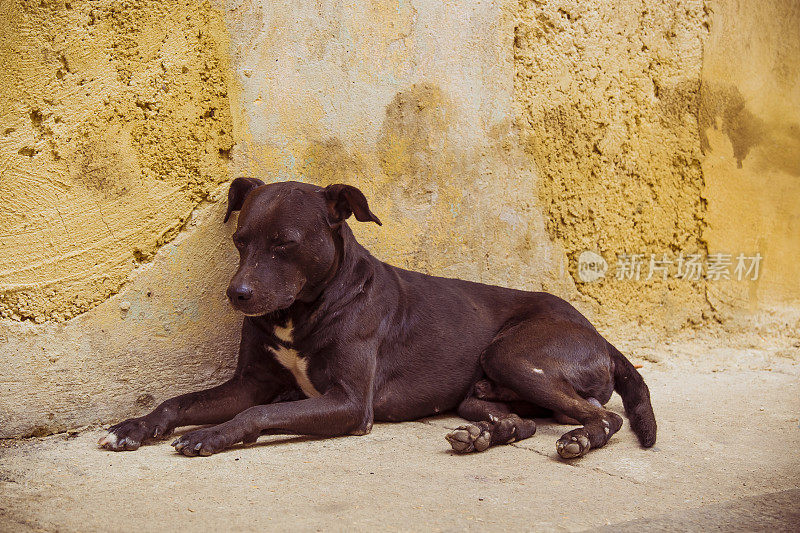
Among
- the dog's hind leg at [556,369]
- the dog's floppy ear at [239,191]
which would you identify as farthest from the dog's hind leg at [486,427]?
the dog's floppy ear at [239,191]

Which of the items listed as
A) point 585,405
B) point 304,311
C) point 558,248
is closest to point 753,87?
point 558,248

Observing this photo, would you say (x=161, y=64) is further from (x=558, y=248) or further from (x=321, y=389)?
(x=558, y=248)

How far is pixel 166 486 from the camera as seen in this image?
2.82 meters

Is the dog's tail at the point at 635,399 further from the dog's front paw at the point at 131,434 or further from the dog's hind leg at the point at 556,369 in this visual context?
the dog's front paw at the point at 131,434

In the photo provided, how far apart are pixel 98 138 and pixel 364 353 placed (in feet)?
5.43

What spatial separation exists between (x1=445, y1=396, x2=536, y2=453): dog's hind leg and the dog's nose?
3.57ft

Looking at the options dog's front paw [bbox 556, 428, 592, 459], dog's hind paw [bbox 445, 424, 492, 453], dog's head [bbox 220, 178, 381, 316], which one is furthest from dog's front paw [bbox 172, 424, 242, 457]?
dog's front paw [bbox 556, 428, 592, 459]

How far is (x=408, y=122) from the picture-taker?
4.39 meters

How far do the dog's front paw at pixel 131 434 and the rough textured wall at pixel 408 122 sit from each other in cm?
140

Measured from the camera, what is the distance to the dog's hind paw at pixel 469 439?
10.9 feet

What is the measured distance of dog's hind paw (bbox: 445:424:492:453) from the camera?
3.33 m

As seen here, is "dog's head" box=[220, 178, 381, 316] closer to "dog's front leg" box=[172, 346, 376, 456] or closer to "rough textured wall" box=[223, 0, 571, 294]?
"dog's front leg" box=[172, 346, 376, 456]

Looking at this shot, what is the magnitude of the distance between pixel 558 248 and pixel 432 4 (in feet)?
5.66

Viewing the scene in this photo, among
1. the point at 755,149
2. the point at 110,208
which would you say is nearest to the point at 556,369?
the point at 110,208
